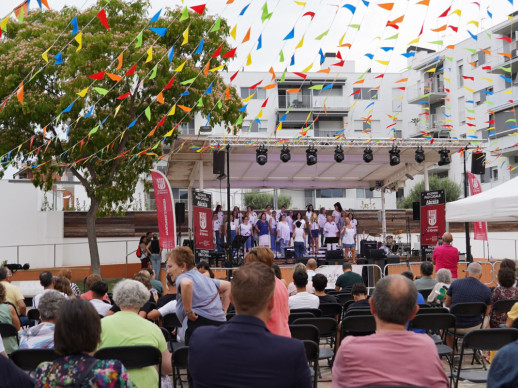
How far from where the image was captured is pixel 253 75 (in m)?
53.7

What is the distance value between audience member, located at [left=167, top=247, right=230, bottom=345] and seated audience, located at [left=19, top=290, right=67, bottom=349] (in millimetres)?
1198

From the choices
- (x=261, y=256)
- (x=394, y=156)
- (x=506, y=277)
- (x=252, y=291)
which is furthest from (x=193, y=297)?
(x=394, y=156)

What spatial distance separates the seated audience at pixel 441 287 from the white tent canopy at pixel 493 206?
1810 mm

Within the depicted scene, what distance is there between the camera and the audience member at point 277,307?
4.68m

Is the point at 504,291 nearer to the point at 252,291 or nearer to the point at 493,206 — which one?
the point at 493,206

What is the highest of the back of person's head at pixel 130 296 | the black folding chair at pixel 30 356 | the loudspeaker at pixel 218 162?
the loudspeaker at pixel 218 162

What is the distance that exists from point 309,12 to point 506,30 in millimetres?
35181

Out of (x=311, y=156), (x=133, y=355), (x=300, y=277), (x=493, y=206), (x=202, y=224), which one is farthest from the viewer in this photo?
(x=311, y=156)

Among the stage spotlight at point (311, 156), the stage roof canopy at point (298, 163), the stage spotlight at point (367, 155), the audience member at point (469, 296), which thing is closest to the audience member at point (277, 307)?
the audience member at point (469, 296)

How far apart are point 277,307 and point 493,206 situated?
6440mm

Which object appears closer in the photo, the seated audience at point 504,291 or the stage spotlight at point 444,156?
the seated audience at point 504,291

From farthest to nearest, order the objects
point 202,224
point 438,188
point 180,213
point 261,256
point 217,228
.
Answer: point 438,188 < point 217,228 < point 180,213 < point 202,224 < point 261,256

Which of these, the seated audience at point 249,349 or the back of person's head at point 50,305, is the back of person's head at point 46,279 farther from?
the seated audience at point 249,349

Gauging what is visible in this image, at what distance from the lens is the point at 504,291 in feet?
24.8
